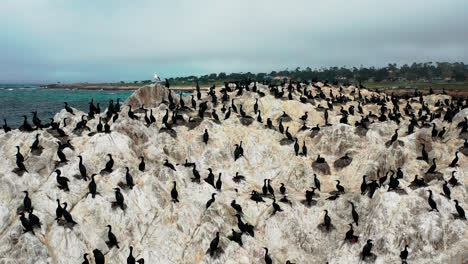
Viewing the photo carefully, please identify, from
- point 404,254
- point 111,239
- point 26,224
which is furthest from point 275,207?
point 26,224

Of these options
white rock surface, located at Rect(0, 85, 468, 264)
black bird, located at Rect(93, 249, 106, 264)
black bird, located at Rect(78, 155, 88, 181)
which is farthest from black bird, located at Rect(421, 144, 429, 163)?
black bird, located at Rect(78, 155, 88, 181)

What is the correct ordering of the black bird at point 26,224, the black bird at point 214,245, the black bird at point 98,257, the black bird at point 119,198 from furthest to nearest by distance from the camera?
the black bird at point 119,198 < the black bird at point 214,245 < the black bird at point 26,224 < the black bird at point 98,257

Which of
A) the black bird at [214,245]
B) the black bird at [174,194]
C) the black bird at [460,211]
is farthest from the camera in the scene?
the black bird at [174,194]

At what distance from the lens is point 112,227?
25.8 m

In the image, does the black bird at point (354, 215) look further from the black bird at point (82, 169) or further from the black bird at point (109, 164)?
the black bird at point (82, 169)

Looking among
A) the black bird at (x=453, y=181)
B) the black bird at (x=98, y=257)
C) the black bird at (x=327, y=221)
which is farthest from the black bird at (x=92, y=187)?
the black bird at (x=453, y=181)

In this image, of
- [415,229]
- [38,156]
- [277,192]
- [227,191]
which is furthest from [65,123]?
[415,229]

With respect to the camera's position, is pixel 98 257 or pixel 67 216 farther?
pixel 67 216

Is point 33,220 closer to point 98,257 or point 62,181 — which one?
point 62,181

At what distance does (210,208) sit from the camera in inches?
1093

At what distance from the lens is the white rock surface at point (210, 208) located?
945 inches

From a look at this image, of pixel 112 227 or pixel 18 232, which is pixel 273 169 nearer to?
pixel 112 227

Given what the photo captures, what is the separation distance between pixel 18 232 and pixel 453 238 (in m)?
29.8

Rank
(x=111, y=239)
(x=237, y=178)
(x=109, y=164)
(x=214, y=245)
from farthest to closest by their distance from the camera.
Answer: (x=237, y=178) → (x=109, y=164) → (x=111, y=239) → (x=214, y=245)
